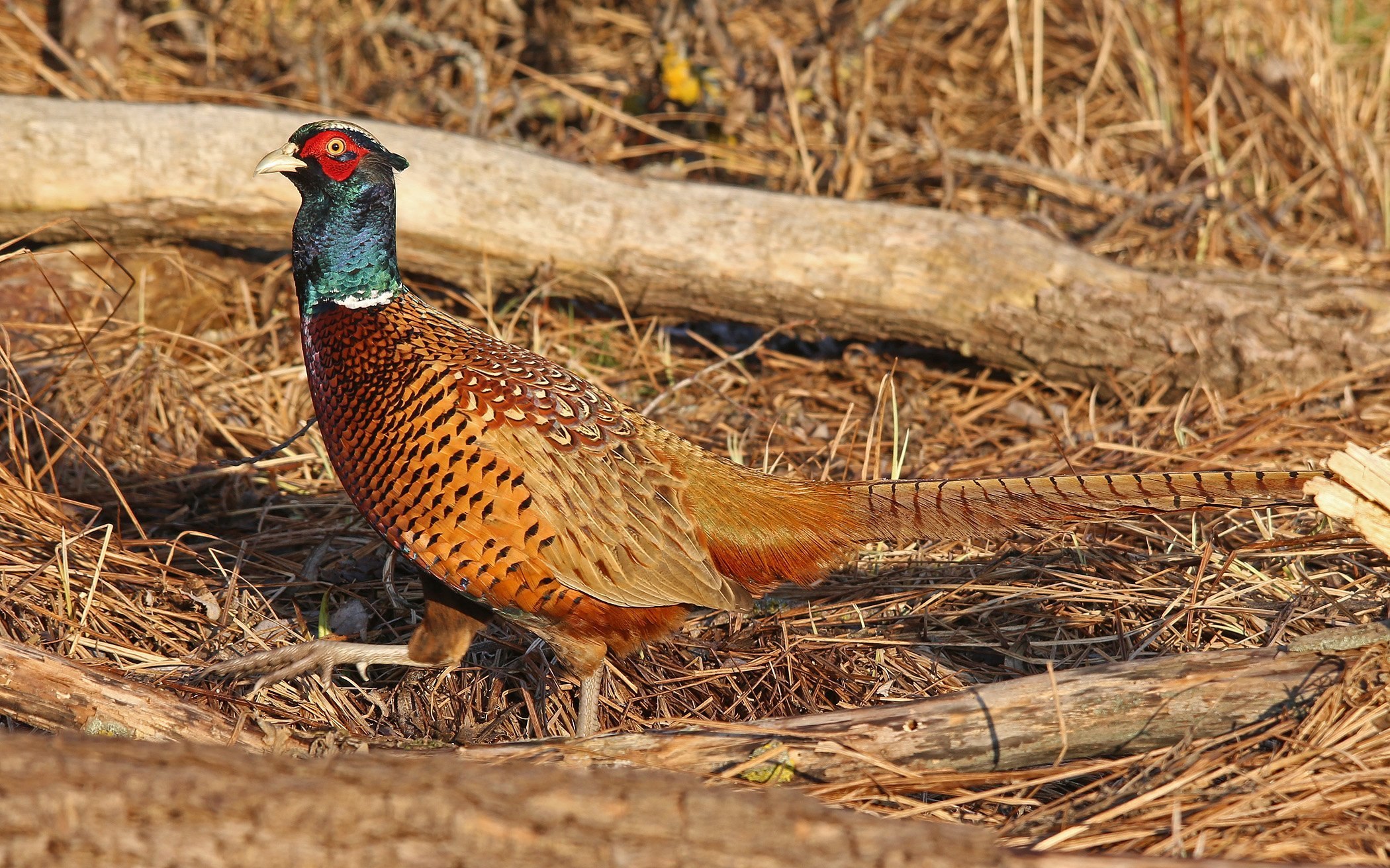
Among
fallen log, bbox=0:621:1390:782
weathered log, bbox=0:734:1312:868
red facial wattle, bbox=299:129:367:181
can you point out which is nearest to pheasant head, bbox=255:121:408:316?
red facial wattle, bbox=299:129:367:181

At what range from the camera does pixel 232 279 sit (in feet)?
17.9

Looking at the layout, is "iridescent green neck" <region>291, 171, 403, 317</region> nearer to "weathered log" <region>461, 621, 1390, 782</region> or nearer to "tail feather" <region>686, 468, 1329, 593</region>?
"tail feather" <region>686, 468, 1329, 593</region>

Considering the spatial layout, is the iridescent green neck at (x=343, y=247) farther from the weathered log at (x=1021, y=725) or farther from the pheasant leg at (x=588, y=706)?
the weathered log at (x=1021, y=725)

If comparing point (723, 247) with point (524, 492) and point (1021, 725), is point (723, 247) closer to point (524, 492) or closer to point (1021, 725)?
point (524, 492)

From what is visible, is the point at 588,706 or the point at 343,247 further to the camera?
the point at 343,247

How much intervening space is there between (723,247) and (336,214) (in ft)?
6.68

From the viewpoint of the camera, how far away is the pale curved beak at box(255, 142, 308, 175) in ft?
11.2

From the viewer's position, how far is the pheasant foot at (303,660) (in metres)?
3.32

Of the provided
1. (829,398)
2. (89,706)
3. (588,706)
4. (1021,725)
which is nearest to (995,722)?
(1021,725)

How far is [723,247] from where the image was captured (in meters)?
5.08

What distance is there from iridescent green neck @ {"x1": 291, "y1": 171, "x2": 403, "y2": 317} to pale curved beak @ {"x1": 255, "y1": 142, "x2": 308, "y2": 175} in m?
0.06

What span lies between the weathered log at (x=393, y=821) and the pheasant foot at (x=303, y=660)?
51.0 inches

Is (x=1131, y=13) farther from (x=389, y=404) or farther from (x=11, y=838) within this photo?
(x=11, y=838)

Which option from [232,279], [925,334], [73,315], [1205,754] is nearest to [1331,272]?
[925,334]
